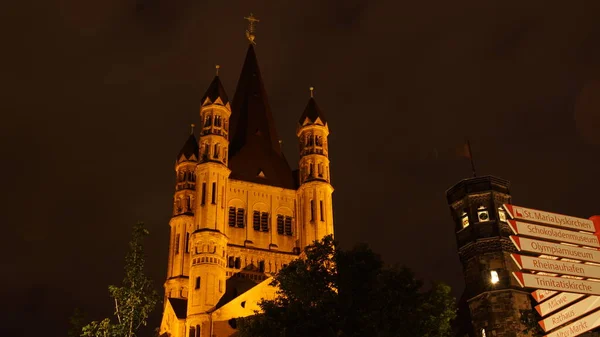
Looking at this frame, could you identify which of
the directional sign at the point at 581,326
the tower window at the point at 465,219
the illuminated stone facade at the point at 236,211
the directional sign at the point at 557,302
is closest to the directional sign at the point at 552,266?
the directional sign at the point at 557,302

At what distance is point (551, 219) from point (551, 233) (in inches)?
19.6

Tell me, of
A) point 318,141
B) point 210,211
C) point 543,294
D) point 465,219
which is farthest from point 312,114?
point 543,294

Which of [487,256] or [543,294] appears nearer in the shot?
[543,294]

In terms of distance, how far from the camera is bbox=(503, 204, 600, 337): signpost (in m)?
17.7

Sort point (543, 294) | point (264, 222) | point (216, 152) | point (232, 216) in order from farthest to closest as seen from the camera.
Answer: point (264, 222) < point (232, 216) < point (216, 152) < point (543, 294)

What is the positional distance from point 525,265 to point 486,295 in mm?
14915

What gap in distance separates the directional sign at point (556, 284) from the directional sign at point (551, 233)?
1303 millimetres

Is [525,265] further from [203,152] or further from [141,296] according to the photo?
[203,152]

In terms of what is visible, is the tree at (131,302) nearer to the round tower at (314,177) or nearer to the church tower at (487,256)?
the church tower at (487,256)

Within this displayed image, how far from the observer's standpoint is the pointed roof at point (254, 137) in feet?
215

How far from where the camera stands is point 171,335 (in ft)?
181

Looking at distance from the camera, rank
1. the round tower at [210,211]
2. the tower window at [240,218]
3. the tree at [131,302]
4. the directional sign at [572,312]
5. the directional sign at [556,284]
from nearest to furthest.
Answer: the directional sign at [556,284] < the directional sign at [572,312] < the tree at [131,302] < the round tower at [210,211] < the tower window at [240,218]

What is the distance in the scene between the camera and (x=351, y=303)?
28969 millimetres

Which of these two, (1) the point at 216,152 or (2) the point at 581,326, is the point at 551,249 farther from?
(1) the point at 216,152
